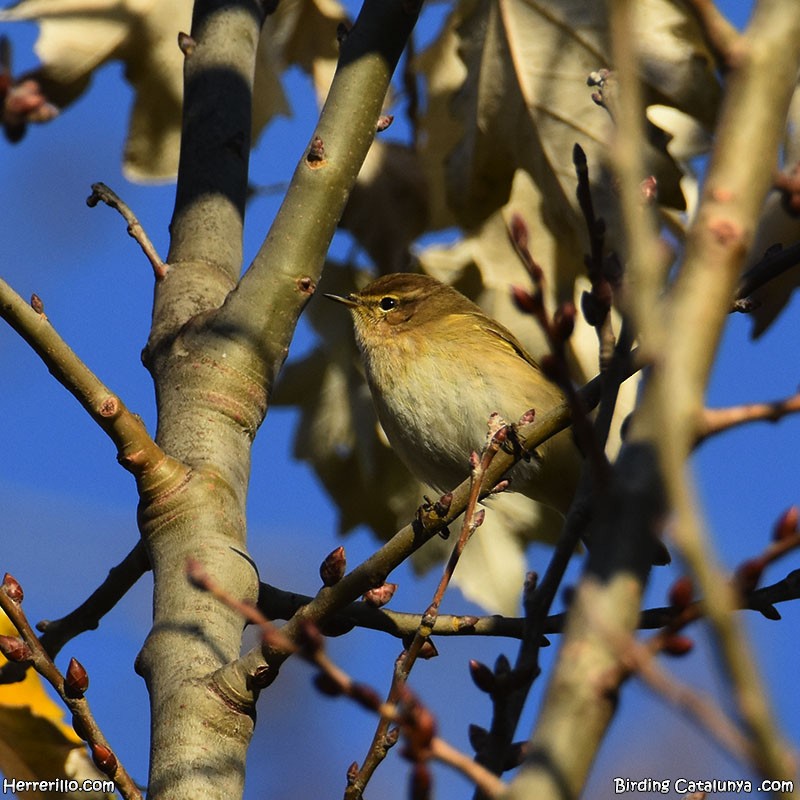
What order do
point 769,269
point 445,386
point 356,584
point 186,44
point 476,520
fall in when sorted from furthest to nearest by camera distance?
point 445,386
point 186,44
point 476,520
point 769,269
point 356,584

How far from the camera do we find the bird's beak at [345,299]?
481 cm

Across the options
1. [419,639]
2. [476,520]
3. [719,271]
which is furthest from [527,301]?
[476,520]

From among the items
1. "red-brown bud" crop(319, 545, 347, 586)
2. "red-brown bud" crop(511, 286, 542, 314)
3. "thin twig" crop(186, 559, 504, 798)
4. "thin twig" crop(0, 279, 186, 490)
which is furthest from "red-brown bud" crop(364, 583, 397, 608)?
"red-brown bud" crop(511, 286, 542, 314)

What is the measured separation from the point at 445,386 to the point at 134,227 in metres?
1.87

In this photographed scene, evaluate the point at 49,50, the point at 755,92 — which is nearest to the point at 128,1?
the point at 49,50

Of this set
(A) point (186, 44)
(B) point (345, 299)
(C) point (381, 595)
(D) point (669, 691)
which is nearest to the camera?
(D) point (669, 691)

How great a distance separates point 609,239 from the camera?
12.8 ft

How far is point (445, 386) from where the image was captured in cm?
502

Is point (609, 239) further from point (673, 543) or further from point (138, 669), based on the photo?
point (673, 543)

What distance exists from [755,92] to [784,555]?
0.52m

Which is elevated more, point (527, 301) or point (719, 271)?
point (527, 301)

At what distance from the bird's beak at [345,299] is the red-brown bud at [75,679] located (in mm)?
2416

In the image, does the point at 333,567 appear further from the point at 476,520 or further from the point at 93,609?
the point at 93,609

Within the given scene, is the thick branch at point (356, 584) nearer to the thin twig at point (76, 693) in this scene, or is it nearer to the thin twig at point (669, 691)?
the thin twig at point (76, 693)
